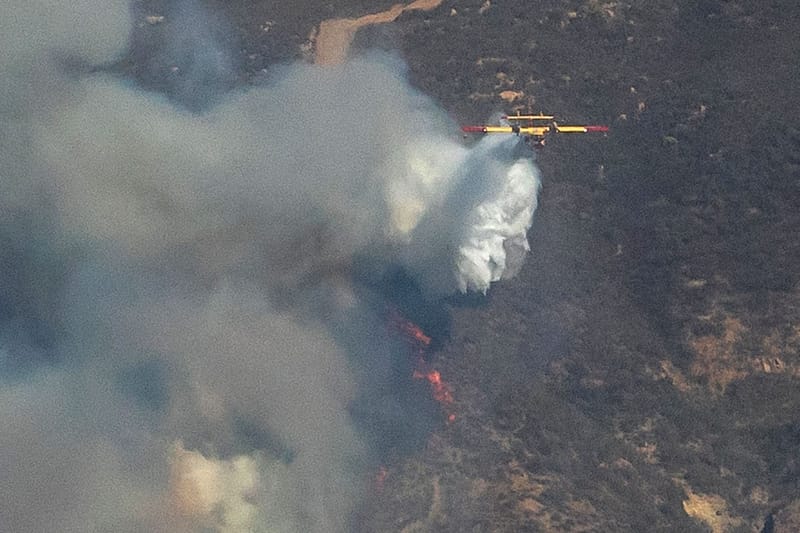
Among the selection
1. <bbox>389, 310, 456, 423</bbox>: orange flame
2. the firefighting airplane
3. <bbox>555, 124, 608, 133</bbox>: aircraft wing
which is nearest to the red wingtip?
the firefighting airplane

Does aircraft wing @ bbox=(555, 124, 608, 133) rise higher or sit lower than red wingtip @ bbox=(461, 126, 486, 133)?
higher

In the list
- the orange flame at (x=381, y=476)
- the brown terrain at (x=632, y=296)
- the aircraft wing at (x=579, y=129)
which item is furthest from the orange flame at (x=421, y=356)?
the aircraft wing at (x=579, y=129)

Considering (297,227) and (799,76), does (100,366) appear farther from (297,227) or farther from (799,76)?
(799,76)

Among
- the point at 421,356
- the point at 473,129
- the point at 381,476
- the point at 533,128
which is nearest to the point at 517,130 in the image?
the point at 533,128

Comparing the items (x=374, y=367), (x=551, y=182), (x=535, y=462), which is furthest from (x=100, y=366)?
(x=551, y=182)

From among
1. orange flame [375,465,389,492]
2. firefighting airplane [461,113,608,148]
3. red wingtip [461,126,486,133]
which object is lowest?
orange flame [375,465,389,492]

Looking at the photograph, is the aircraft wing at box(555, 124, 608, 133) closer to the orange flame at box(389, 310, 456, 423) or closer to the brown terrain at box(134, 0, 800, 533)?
the brown terrain at box(134, 0, 800, 533)

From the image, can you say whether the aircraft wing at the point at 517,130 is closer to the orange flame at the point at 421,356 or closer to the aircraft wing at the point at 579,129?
the aircraft wing at the point at 579,129
